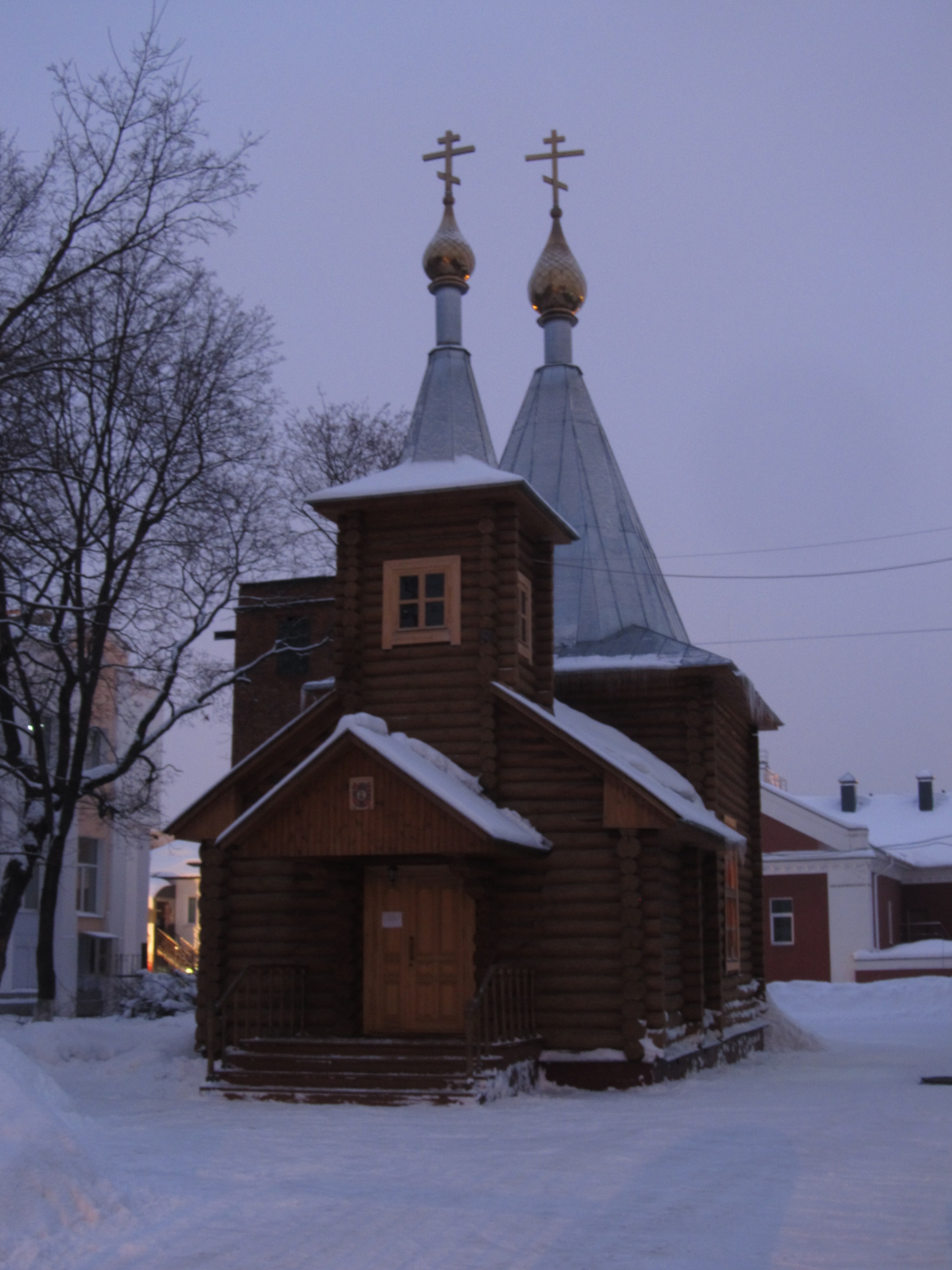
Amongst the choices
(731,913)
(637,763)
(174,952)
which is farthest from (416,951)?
(174,952)

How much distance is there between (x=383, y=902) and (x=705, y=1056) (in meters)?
4.79

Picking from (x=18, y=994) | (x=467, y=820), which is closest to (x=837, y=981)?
(x=18, y=994)

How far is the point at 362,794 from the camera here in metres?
15.0

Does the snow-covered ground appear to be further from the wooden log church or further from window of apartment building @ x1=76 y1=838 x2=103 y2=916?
window of apartment building @ x1=76 y1=838 x2=103 y2=916

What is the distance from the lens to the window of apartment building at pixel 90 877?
35219 millimetres

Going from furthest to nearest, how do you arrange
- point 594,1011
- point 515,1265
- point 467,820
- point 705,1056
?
point 705,1056
point 594,1011
point 467,820
point 515,1265

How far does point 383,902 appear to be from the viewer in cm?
1647

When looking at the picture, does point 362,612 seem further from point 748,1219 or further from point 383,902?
point 748,1219

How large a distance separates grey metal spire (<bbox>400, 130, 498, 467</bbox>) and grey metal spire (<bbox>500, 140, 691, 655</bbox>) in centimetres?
212

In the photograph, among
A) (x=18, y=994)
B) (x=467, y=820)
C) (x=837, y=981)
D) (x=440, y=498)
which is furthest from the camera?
(x=837, y=981)

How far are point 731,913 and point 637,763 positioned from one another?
492cm

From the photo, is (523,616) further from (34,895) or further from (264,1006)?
(34,895)

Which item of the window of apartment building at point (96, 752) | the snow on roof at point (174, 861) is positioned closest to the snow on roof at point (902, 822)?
the window of apartment building at point (96, 752)

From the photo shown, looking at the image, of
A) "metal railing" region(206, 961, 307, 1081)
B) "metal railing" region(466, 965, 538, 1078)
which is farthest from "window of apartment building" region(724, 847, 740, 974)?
"metal railing" region(206, 961, 307, 1081)
